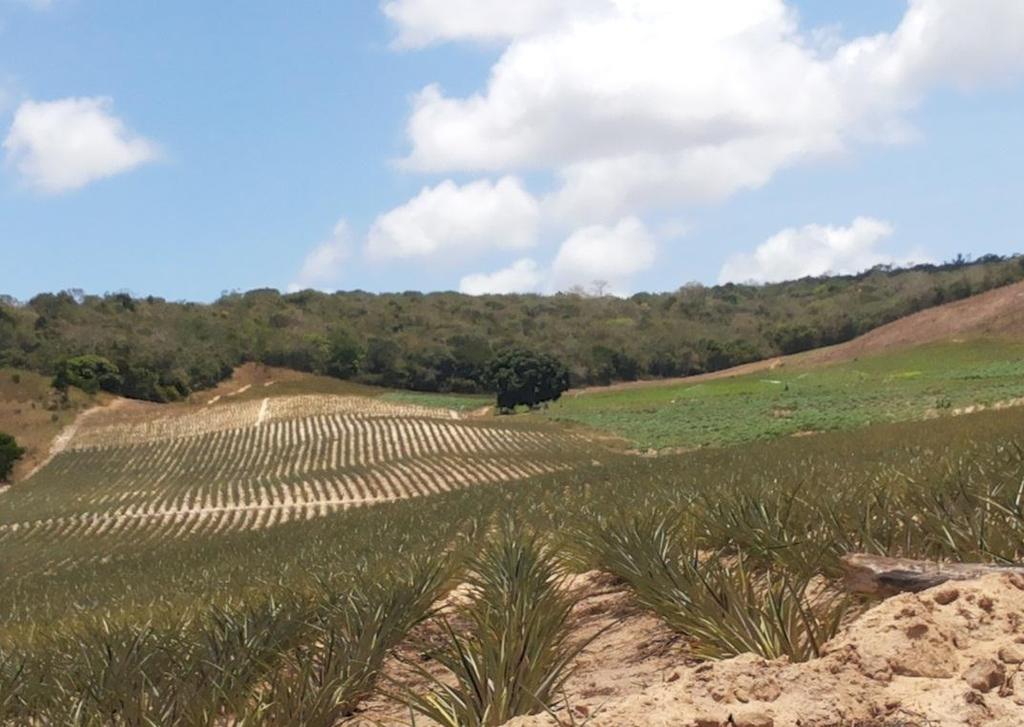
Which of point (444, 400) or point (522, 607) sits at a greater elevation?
point (444, 400)

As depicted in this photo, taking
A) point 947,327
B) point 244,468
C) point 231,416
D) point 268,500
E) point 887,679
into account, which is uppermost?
point 231,416

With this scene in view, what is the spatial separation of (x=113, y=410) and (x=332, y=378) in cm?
3819

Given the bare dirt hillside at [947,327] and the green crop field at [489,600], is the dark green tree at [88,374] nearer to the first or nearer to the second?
the bare dirt hillside at [947,327]

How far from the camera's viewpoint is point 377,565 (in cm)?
773

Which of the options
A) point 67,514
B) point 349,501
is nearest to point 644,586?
point 349,501

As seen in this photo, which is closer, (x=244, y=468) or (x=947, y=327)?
(x=244, y=468)

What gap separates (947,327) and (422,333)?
7973cm

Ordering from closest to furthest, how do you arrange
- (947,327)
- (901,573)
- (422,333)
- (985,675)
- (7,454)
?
(985,675) < (901,573) < (7,454) < (947,327) < (422,333)

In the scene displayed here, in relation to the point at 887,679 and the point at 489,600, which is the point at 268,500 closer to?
the point at 489,600

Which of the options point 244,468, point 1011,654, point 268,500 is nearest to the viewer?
point 1011,654

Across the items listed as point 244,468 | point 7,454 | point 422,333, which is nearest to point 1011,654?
point 244,468

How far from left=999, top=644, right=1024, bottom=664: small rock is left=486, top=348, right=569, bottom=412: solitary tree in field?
81.9 m

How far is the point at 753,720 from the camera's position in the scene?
2844 millimetres

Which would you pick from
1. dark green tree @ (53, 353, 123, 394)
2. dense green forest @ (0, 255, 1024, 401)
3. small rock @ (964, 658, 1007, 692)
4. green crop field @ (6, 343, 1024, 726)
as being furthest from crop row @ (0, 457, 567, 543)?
dense green forest @ (0, 255, 1024, 401)
